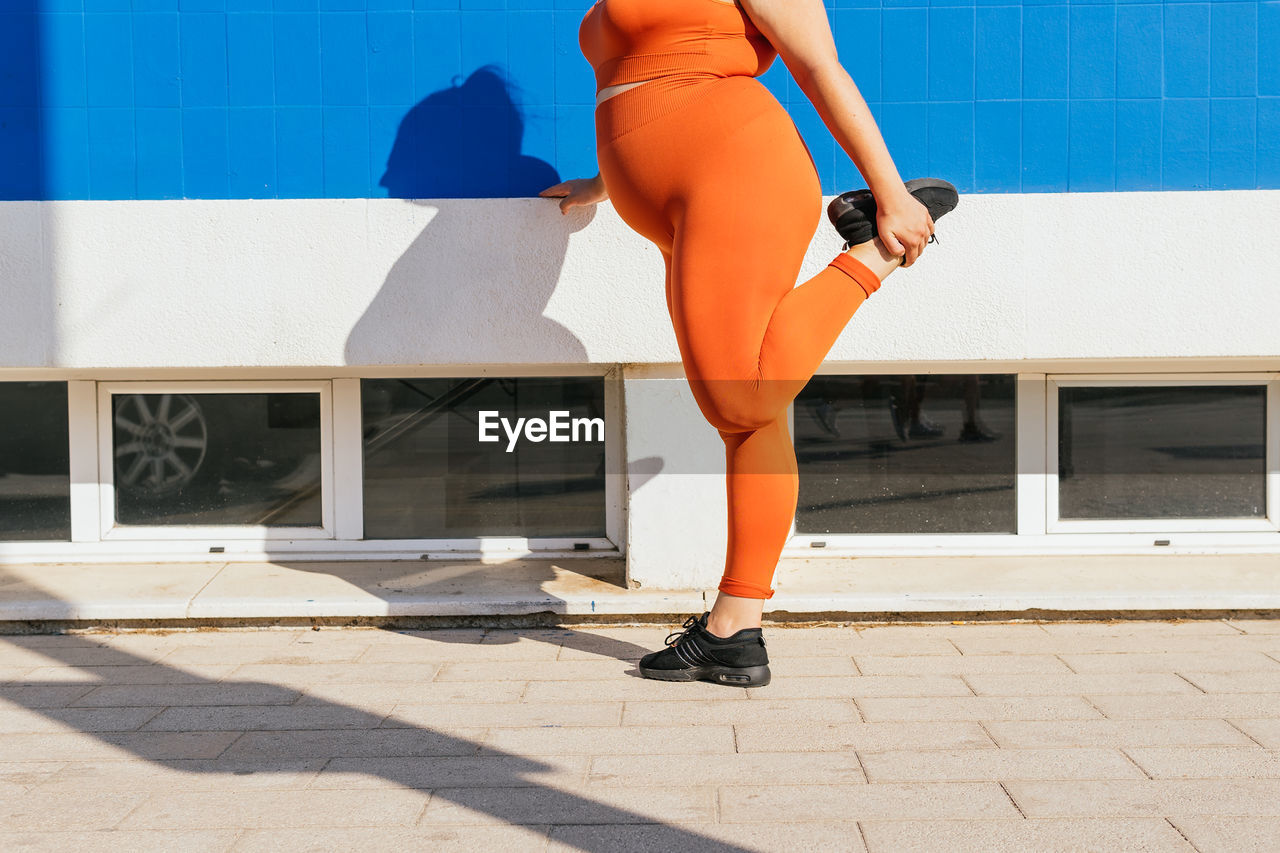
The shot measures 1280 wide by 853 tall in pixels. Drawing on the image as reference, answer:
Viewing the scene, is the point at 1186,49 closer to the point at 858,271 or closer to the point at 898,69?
the point at 898,69

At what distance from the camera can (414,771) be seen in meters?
2.50

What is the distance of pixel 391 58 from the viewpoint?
406 cm

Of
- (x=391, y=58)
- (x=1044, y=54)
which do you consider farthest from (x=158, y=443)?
(x=1044, y=54)

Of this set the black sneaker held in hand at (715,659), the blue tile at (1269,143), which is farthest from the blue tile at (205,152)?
the blue tile at (1269,143)

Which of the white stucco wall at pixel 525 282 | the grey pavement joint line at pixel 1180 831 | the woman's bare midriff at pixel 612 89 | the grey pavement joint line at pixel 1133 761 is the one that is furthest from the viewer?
the white stucco wall at pixel 525 282

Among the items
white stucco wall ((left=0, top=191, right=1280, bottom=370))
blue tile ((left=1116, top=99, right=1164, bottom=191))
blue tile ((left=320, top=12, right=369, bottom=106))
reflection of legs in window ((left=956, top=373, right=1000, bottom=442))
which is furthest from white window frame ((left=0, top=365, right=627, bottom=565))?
blue tile ((left=1116, top=99, right=1164, bottom=191))

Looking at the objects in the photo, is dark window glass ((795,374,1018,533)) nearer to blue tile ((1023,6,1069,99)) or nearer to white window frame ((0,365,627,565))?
white window frame ((0,365,627,565))

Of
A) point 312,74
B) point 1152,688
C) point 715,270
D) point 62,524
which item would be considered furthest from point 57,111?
point 1152,688

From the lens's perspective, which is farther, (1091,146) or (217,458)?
(217,458)

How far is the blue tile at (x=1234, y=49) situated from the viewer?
13.2 feet

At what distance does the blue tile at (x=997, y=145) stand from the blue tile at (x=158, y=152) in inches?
112

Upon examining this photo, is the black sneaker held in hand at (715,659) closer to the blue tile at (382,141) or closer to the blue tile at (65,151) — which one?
the blue tile at (382,141)

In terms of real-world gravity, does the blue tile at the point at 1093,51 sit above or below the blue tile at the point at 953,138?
above

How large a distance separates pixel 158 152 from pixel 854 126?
257cm
